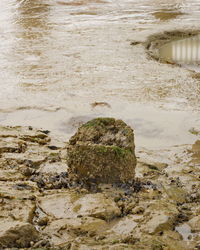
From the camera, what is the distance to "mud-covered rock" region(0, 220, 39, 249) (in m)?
3.08

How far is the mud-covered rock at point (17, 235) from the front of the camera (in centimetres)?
308

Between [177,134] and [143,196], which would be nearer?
[143,196]

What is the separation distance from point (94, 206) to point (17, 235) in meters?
0.90

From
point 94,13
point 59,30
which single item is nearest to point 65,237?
point 59,30

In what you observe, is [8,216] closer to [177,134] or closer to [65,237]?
[65,237]

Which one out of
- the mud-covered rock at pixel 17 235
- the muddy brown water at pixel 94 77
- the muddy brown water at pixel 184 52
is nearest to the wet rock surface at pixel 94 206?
the mud-covered rock at pixel 17 235

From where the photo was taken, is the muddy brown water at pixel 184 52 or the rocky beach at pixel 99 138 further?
the muddy brown water at pixel 184 52

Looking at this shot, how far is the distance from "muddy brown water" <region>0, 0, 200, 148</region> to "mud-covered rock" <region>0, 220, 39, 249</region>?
9.39 feet

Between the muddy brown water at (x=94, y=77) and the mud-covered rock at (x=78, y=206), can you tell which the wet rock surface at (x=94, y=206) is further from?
the muddy brown water at (x=94, y=77)

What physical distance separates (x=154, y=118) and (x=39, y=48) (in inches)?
193

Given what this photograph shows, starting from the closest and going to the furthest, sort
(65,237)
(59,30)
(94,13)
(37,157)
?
(65,237), (37,157), (59,30), (94,13)

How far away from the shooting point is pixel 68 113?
6816 mm

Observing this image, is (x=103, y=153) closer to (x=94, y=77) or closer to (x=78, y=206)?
(x=78, y=206)

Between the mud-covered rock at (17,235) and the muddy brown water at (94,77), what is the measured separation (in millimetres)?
2863
